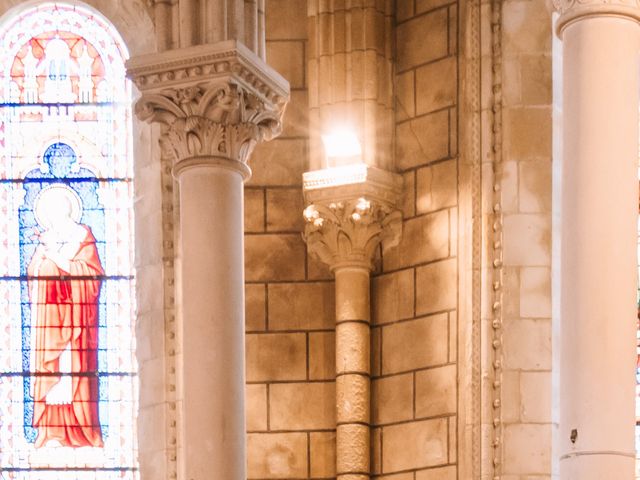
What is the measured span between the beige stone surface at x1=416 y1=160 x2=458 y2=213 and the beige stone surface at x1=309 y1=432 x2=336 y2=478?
1.90 meters

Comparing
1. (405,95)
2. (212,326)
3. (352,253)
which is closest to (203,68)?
(212,326)

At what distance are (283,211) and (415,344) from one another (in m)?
1.54

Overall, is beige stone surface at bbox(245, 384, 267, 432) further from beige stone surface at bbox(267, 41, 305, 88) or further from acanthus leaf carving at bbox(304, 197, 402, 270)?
beige stone surface at bbox(267, 41, 305, 88)

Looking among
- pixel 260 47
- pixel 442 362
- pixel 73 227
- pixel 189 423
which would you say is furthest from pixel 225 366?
pixel 73 227

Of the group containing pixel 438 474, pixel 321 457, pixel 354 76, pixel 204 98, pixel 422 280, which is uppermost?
pixel 354 76

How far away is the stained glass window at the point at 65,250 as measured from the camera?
659 inches

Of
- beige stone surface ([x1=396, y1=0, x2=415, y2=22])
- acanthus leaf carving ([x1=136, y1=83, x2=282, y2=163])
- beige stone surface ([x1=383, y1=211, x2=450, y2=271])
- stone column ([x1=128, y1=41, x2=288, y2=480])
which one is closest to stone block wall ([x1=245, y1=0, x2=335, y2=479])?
beige stone surface ([x1=383, y1=211, x2=450, y2=271])

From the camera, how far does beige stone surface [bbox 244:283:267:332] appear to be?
1644 cm

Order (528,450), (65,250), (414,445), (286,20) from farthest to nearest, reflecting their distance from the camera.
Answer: (65,250)
(286,20)
(414,445)
(528,450)

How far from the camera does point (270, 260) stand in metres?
16.6

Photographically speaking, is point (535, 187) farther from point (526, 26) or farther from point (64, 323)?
point (64, 323)

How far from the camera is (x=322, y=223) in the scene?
1645 centimetres

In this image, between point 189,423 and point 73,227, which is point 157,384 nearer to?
point 73,227

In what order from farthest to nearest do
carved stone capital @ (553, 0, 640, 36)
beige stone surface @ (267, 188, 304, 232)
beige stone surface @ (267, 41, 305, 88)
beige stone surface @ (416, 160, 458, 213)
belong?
1. beige stone surface @ (267, 41, 305, 88)
2. beige stone surface @ (267, 188, 304, 232)
3. beige stone surface @ (416, 160, 458, 213)
4. carved stone capital @ (553, 0, 640, 36)
